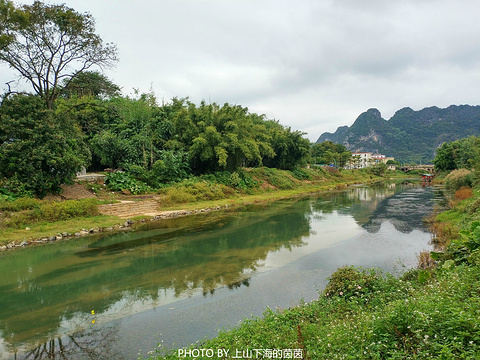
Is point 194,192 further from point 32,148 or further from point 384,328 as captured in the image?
point 384,328

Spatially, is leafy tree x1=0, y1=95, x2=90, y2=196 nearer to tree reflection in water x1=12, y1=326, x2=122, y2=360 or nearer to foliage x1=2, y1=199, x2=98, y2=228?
foliage x1=2, y1=199, x2=98, y2=228

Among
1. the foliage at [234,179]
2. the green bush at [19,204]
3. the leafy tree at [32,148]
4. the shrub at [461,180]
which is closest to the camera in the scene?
the green bush at [19,204]

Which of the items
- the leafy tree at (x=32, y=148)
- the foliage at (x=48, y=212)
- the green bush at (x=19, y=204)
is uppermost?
the leafy tree at (x=32, y=148)

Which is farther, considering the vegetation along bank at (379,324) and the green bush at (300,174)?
the green bush at (300,174)

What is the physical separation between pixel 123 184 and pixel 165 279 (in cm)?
1551

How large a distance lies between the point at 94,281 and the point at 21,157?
11165mm

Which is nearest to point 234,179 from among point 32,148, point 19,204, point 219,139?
point 219,139

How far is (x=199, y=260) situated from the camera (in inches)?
449

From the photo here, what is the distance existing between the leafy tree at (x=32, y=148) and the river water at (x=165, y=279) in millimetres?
5941

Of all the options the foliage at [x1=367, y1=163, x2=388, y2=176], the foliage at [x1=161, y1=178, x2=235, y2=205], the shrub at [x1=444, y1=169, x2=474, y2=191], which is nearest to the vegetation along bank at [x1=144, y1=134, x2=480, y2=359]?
the foliage at [x1=161, y1=178, x2=235, y2=205]

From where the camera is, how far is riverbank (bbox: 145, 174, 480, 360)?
3.53m

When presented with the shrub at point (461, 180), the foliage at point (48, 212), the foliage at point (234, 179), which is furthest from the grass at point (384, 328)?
the shrub at point (461, 180)

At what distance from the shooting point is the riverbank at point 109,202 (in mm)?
13781

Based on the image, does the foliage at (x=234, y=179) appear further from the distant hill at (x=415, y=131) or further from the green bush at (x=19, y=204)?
the distant hill at (x=415, y=131)
